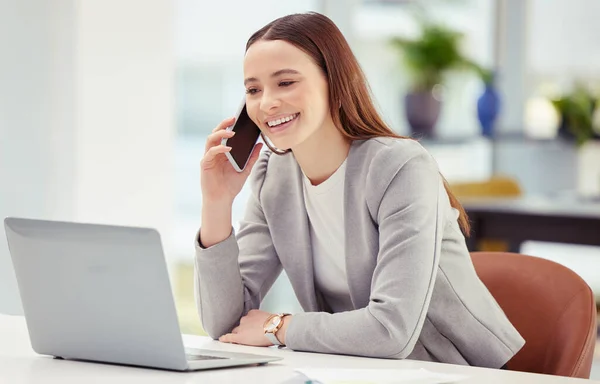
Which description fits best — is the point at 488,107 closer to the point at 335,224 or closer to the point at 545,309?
the point at 545,309

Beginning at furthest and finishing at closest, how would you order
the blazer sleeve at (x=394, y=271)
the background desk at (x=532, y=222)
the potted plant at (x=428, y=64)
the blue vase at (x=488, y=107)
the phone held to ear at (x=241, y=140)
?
the blue vase at (x=488, y=107) → the potted plant at (x=428, y=64) → the background desk at (x=532, y=222) → the phone held to ear at (x=241, y=140) → the blazer sleeve at (x=394, y=271)

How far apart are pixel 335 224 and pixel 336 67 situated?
302 mm

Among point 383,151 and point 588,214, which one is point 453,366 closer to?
point 383,151

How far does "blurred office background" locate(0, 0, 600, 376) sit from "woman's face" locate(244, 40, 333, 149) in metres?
1.68

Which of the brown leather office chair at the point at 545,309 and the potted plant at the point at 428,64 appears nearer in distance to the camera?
the brown leather office chair at the point at 545,309

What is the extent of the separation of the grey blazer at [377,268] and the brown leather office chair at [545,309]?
0.37ft

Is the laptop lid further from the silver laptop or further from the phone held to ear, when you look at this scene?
the phone held to ear

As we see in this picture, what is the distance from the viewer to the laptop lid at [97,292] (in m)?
1.39

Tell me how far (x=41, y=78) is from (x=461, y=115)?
11.2ft

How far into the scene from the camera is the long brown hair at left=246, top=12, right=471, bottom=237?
183 centimetres

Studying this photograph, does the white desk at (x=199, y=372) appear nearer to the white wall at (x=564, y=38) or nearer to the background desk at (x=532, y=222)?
the background desk at (x=532, y=222)

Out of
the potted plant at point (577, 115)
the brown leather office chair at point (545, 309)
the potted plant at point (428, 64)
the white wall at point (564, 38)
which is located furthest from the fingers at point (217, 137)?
the white wall at point (564, 38)

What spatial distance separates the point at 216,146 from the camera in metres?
1.84

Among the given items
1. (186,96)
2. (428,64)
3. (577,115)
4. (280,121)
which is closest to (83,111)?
(186,96)
